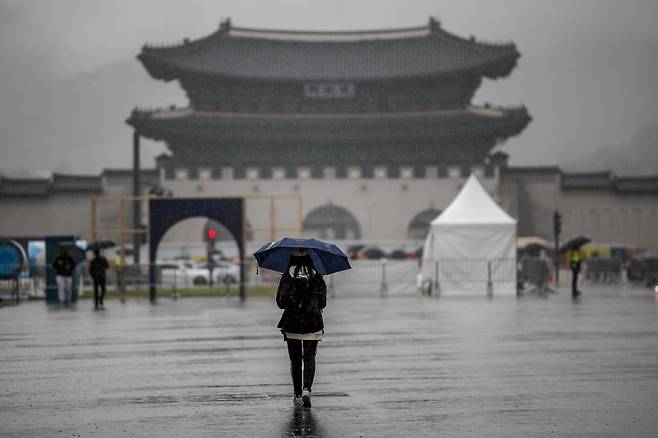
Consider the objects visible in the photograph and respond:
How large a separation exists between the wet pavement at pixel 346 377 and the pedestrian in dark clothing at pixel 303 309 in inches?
19.6

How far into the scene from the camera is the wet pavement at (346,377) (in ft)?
29.9

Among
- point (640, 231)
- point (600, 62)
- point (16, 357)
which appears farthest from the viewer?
point (600, 62)

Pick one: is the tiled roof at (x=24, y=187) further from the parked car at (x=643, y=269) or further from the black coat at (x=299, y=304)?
the black coat at (x=299, y=304)

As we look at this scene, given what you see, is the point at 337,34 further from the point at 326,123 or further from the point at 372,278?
the point at 372,278

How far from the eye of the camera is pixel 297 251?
10227 mm

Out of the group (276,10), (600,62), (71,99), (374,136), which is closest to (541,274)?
(374,136)

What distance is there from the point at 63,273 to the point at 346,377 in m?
17.9

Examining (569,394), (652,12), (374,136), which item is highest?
(652,12)

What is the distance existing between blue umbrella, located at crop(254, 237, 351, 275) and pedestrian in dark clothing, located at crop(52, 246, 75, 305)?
1905 centimetres

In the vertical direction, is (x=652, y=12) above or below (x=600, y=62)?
above

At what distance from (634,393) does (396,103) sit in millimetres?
56285

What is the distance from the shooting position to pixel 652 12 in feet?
600

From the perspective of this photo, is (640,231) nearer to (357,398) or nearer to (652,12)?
(357,398)

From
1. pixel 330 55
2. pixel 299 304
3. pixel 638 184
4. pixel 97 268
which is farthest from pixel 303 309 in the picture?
pixel 330 55
